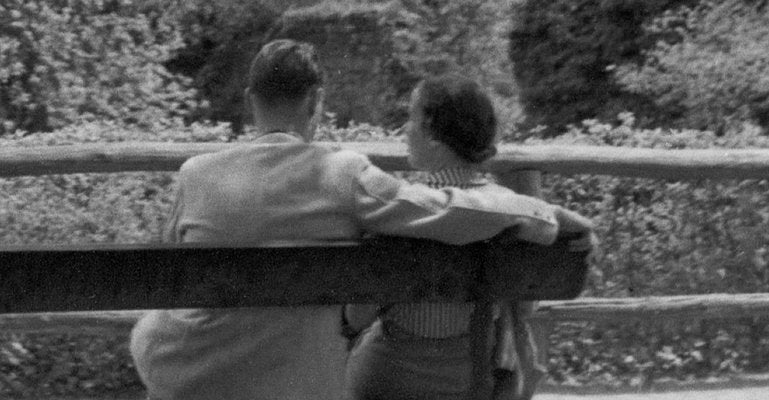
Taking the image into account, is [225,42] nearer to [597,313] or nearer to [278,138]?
[597,313]

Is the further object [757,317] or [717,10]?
[717,10]

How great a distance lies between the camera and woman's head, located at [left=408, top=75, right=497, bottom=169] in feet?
10.7

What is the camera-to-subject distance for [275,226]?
119 inches

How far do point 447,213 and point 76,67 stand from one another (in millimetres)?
10210

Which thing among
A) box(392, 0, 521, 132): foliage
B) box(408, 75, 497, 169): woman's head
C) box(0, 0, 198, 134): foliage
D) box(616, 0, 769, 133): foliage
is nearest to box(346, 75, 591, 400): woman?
box(408, 75, 497, 169): woman's head

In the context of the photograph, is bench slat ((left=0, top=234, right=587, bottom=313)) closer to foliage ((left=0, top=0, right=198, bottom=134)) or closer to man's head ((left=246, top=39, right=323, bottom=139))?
man's head ((left=246, top=39, right=323, bottom=139))

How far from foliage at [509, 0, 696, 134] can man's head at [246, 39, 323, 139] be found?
10.4 m

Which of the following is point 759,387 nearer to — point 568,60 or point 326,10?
point 568,60

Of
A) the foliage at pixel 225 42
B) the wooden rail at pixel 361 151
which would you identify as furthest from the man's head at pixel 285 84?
the foliage at pixel 225 42

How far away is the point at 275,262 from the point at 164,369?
0.38 m

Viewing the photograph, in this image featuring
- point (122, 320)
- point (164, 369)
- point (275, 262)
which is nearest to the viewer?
point (275, 262)

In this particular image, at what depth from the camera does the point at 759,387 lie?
22.5 feet

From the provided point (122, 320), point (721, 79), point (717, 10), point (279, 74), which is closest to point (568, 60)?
point (717, 10)

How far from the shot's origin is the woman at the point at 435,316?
10.8 feet
